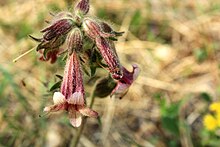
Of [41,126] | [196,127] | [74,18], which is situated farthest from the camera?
[196,127]

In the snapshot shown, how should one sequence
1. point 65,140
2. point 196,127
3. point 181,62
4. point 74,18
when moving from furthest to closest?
point 181,62
point 196,127
point 65,140
point 74,18

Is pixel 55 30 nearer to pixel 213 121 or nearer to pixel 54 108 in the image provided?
pixel 54 108

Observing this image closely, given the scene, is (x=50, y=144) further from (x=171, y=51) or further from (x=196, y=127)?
(x=171, y=51)

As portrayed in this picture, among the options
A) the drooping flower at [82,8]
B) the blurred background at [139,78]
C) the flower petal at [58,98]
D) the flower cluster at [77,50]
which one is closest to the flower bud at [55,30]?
the flower cluster at [77,50]

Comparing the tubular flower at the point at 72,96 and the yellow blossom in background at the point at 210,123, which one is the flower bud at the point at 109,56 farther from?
the yellow blossom in background at the point at 210,123

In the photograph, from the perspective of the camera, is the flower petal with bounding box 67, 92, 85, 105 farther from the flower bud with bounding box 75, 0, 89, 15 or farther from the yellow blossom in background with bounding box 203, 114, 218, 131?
the yellow blossom in background with bounding box 203, 114, 218, 131

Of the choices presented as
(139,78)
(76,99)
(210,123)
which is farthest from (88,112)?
(139,78)

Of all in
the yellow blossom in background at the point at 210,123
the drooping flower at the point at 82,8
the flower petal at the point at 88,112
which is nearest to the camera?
the flower petal at the point at 88,112

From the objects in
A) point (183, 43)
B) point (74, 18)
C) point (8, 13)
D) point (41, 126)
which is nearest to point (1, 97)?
point (41, 126)
